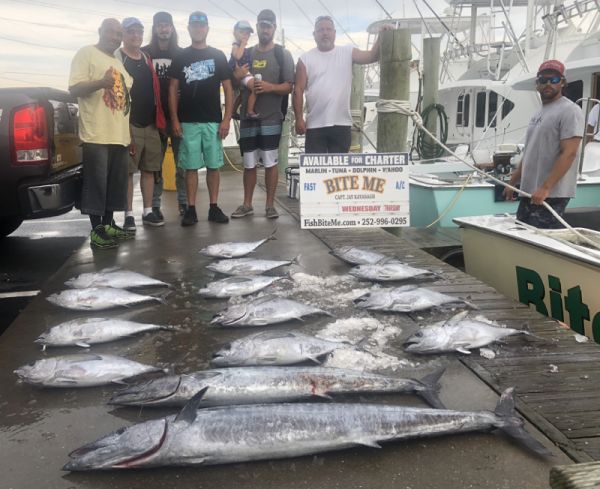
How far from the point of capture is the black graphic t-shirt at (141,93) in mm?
5332

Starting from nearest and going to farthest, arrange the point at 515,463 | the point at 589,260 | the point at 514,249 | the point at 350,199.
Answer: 1. the point at 515,463
2. the point at 589,260
3. the point at 514,249
4. the point at 350,199

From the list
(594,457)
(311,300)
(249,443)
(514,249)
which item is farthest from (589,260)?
(249,443)

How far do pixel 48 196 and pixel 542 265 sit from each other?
4.13 metres

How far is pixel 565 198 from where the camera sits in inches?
184

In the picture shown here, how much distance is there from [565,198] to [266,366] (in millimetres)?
3447

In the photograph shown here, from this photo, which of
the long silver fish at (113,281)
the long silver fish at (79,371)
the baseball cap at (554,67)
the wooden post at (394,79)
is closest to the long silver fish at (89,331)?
the long silver fish at (79,371)

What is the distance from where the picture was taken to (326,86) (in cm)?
551

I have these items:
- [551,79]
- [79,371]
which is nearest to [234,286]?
[79,371]

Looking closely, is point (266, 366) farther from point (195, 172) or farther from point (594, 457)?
point (195, 172)

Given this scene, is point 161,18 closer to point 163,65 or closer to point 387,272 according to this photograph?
point 163,65

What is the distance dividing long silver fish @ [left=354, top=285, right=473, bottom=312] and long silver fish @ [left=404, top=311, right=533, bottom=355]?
1.35ft

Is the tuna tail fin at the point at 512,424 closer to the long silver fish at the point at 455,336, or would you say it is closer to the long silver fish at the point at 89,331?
the long silver fish at the point at 455,336

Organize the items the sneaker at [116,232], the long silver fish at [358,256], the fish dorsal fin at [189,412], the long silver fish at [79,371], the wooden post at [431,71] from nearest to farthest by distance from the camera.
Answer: the fish dorsal fin at [189,412], the long silver fish at [79,371], the long silver fish at [358,256], the sneaker at [116,232], the wooden post at [431,71]

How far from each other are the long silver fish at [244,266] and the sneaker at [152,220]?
77.0 inches
